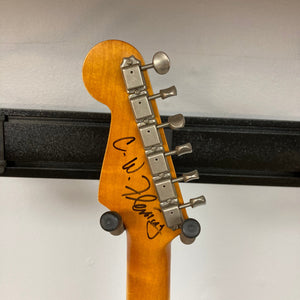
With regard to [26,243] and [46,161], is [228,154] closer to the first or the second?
[46,161]

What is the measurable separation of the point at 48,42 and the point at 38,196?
1.01 ft

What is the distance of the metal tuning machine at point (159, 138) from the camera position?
1.56ft

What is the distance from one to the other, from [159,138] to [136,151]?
1.6 inches

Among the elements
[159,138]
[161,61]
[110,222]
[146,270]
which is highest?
[161,61]

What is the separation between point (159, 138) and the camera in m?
0.51

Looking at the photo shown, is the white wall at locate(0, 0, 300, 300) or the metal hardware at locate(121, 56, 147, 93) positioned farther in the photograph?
the white wall at locate(0, 0, 300, 300)

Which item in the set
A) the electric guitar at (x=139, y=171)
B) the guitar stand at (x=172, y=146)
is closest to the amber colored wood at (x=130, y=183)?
the electric guitar at (x=139, y=171)

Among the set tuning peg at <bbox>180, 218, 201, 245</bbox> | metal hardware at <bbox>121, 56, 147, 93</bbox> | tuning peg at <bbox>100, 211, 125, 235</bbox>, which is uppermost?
metal hardware at <bbox>121, 56, 147, 93</bbox>

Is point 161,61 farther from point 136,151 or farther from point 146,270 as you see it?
Result: point 146,270

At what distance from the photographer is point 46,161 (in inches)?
26.0

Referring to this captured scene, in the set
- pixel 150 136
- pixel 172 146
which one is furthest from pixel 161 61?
pixel 172 146
